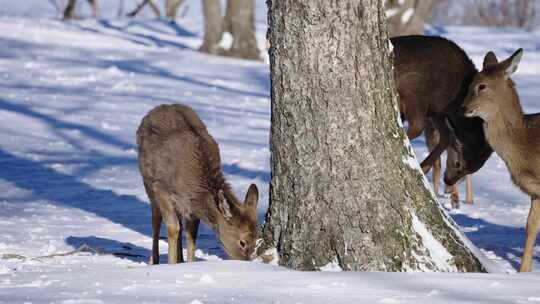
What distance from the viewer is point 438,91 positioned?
401 inches

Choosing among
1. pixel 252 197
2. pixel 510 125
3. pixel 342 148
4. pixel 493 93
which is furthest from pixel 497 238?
pixel 342 148

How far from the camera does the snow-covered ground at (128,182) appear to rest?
586 cm

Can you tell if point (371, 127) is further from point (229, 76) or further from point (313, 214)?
point (229, 76)

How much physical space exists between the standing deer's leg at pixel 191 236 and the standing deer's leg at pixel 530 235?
243cm

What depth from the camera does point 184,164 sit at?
27.6 feet

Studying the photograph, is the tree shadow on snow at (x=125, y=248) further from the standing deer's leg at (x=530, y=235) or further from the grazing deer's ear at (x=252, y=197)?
the standing deer's leg at (x=530, y=235)

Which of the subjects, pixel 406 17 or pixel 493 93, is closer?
pixel 493 93

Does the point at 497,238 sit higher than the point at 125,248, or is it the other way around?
the point at 497,238

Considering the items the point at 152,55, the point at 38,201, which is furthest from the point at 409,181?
the point at 152,55

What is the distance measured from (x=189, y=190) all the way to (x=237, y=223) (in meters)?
0.57

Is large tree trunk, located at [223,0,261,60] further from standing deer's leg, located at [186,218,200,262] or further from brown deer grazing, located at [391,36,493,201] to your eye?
standing deer's leg, located at [186,218,200,262]

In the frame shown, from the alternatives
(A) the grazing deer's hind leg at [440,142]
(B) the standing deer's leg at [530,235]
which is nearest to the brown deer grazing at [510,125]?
(B) the standing deer's leg at [530,235]

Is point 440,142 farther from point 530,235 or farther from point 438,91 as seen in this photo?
point 530,235

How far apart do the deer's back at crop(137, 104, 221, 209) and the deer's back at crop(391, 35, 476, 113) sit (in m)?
2.30
